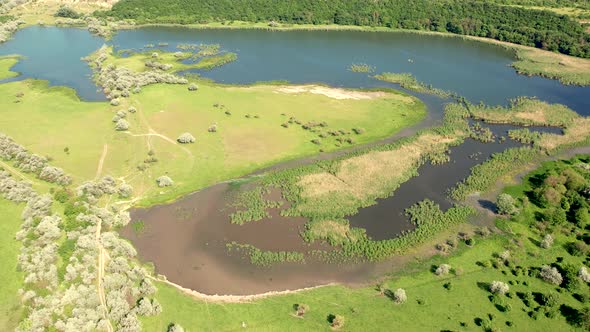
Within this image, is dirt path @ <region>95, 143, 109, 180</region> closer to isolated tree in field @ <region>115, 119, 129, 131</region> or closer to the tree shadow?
isolated tree in field @ <region>115, 119, 129, 131</region>

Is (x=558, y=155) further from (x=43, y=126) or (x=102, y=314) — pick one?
(x=43, y=126)

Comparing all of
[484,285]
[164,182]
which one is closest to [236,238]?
[164,182]

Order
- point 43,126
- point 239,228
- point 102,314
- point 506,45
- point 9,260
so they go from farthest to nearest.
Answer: point 506,45
point 43,126
point 239,228
point 9,260
point 102,314

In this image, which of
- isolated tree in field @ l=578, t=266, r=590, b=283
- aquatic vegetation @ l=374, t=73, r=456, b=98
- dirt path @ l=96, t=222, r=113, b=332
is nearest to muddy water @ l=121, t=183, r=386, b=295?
dirt path @ l=96, t=222, r=113, b=332

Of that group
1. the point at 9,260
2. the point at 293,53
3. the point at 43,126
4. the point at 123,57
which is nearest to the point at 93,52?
the point at 123,57

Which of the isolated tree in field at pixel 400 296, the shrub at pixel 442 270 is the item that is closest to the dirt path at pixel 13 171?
the isolated tree in field at pixel 400 296

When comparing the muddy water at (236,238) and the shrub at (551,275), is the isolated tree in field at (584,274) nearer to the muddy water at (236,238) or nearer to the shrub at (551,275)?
the shrub at (551,275)
